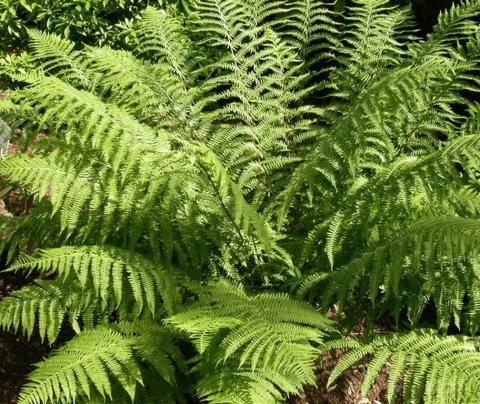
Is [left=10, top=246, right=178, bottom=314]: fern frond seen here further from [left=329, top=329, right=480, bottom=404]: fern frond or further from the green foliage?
the green foliage

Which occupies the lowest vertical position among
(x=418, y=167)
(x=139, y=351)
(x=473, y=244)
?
(x=139, y=351)

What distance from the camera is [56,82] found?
2.31 m

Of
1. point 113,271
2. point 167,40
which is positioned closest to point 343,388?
point 113,271

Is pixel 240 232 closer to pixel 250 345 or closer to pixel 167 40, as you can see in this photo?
pixel 250 345

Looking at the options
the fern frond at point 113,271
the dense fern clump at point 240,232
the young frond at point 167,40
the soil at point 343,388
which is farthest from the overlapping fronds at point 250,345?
the young frond at point 167,40

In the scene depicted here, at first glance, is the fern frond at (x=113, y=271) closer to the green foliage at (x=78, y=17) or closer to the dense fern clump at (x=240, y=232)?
the dense fern clump at (x=240, y=232)

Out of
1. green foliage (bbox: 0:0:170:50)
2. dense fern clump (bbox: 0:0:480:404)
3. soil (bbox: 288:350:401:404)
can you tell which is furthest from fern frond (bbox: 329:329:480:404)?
green foliage (bbox: 0:0:170:50)

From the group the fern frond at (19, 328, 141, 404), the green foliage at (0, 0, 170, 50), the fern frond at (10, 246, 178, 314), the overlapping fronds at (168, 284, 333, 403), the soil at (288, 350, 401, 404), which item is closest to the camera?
the overlapping fronds at (168, 284, 333, 403)

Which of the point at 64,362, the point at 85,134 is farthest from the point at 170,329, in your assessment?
the point at 85,134

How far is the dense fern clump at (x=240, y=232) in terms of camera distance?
215cm

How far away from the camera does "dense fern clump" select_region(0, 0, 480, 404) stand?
2148 millimetres

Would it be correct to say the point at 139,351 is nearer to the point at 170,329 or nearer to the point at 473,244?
the point at 170,329

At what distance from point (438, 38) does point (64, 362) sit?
221cm

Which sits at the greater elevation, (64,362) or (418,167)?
(418,167)
